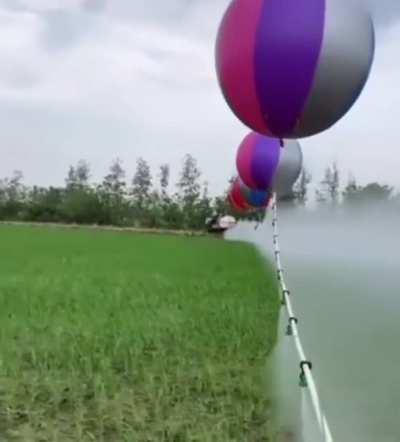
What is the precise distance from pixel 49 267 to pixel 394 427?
8519mm

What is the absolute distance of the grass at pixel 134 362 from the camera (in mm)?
2525

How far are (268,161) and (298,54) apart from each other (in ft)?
8.58

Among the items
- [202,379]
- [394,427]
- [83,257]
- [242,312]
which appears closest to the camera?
[394,427]

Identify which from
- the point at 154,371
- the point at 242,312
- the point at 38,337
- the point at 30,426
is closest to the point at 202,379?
the point at 154,371

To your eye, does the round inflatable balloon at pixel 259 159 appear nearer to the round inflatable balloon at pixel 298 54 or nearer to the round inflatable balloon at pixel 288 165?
the round inflatable balloon at pixel 288 165

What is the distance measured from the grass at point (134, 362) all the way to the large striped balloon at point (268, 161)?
0.99 meters

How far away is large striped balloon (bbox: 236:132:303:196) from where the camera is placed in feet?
15.5

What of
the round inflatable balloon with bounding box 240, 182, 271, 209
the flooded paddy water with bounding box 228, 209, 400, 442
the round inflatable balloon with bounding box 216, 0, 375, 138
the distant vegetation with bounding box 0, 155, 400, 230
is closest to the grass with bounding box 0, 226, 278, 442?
the flooded paddy water with bounding box 228, 209, 400, 442

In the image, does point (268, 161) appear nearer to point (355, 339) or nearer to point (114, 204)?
point (355, 339)

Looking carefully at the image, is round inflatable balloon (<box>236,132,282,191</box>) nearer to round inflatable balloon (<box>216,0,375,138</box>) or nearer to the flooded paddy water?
the flooded paddy water

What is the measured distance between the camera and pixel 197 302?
596 cm

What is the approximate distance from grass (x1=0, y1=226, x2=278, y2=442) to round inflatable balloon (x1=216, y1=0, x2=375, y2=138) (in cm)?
116

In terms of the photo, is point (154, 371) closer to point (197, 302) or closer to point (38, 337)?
point (38, 337)

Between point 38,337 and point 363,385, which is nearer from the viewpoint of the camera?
point 363,385
